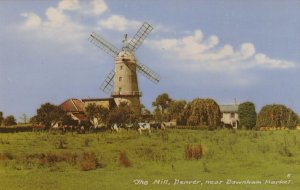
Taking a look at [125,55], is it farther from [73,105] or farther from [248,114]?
[248,114]

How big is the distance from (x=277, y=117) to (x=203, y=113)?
34.5ft

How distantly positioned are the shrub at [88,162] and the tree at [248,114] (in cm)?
3730

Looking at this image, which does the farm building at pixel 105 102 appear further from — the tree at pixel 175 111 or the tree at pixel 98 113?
the tree at pixel 175 111

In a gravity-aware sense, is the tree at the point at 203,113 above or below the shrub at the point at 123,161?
above

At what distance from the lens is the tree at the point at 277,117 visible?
160 feet

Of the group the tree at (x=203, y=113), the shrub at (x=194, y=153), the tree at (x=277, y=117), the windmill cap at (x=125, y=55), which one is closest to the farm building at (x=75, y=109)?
the windmill cap at (x=125, y=55)

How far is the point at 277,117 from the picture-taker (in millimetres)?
49969

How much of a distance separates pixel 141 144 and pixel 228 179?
6626mm

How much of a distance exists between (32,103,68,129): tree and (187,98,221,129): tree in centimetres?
1670

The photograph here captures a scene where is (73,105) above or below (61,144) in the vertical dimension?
above

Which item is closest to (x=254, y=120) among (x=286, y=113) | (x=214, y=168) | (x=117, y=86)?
(x=286, y=113)

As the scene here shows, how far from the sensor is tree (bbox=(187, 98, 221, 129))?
4397 centimetres

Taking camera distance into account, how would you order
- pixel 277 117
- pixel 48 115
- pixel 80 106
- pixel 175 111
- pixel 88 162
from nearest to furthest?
pixel 88 162, pixel 48 115, pixel 80 106, pixel 175 111, pixel 277 117

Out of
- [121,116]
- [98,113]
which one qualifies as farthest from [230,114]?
[121,116]
